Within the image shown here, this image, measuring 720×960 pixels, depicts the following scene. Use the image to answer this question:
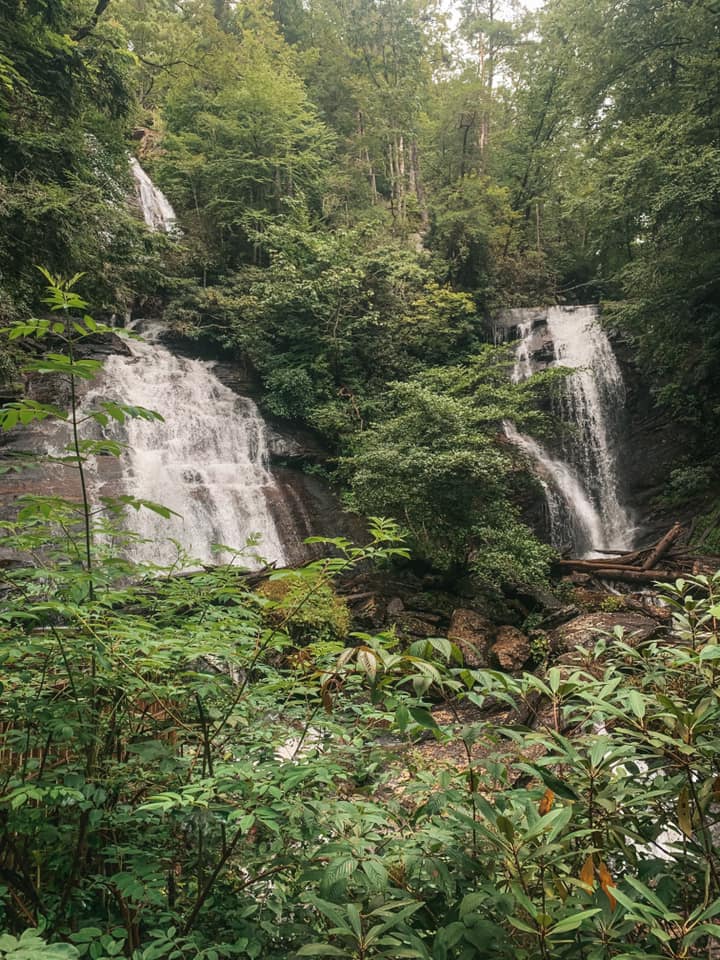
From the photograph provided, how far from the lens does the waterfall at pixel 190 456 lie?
9.83 meters

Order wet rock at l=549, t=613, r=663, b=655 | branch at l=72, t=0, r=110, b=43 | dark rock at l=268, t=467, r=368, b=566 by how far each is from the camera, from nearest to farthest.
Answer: wet rock at l=549, t=613, r=663, b=655, branch at l=72, t=0, r=110, b=43, dark rock at l=268, t=467, r=368, b=566

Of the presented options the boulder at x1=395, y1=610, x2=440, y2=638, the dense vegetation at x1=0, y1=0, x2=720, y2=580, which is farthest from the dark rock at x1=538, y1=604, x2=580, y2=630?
the boulder at x1=395, y1=610, x2=440, y2=638

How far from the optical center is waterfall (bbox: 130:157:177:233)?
16422 millimetres

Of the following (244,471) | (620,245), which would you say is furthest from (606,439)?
(244,471)

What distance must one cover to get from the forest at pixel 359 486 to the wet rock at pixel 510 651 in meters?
0.14

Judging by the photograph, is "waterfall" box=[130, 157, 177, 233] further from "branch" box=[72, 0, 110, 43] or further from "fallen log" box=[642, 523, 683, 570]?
"fallen log" box=[642, 523, 683, 570]

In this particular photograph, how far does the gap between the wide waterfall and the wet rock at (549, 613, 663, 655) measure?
4.35 m

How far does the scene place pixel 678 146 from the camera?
365 inches

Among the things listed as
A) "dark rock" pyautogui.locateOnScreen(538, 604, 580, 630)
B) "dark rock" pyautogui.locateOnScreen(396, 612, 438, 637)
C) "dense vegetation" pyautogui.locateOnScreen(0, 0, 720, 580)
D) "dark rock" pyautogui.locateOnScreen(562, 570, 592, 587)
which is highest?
"dense vegetation" pyautogui.locateOnScreen(0, 0, 720, 580)

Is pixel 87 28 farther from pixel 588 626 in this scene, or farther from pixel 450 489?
pixel 588 626

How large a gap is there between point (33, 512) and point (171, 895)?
1.28 meters

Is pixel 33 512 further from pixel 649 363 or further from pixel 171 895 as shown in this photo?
pixel 649 363

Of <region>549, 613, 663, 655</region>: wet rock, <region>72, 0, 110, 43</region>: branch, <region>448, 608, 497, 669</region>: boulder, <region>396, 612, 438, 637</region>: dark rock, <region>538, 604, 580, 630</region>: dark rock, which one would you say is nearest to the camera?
<region>549, 613, 663, 655</region>: wet rock

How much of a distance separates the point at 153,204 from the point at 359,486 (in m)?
13.7
